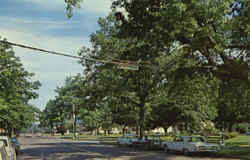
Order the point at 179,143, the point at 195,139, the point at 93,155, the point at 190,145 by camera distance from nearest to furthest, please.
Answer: the point at 190,145
the point at 93,155
the point at 195,139
the point at 179,143

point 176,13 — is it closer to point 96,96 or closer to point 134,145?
point 134,145

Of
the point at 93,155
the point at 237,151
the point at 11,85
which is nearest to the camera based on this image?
the point at 93,155

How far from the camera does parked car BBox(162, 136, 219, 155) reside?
2358 centimetres

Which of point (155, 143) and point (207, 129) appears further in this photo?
point (207, 129)

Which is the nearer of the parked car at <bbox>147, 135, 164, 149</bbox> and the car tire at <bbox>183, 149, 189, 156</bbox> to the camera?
the car tire at <bbox>183, 149, 189, 156</bbox>

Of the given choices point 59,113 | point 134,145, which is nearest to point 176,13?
point 134,145

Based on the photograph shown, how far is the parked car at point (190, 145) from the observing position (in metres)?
23.6

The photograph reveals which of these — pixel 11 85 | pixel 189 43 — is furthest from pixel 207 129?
pixel 189 43

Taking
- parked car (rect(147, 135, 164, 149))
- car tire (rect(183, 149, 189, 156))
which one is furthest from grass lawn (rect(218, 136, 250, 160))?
parked car (rect(147, 135, 164, 149))

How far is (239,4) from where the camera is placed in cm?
1762

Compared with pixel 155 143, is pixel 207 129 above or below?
above

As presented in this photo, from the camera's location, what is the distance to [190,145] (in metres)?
24.4

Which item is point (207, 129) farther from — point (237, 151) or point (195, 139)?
point (195, 139)

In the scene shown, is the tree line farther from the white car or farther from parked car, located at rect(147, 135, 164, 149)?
the white car
